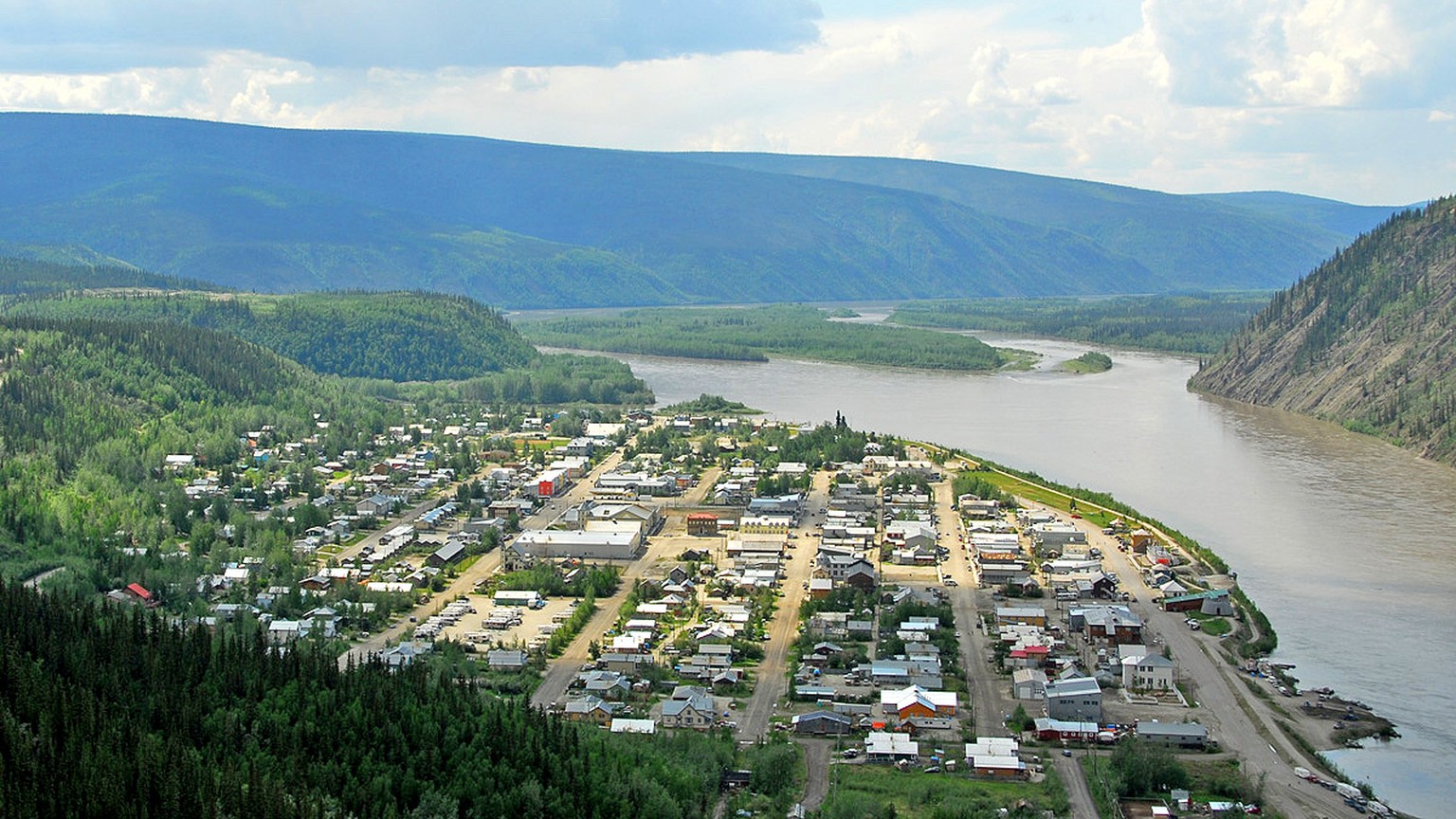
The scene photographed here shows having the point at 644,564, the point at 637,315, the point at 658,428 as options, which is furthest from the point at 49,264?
the point at 644,564

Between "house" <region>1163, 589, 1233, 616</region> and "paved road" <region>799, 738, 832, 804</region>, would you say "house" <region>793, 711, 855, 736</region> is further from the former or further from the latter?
"house" <region>1163, 589, 1233, 616</region>

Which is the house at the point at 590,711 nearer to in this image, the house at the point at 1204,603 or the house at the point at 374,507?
the house at the point at 1204,603

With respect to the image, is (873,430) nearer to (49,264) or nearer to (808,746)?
(808,746)

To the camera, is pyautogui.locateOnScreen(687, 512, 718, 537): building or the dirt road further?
pyautogui.locateOnScreen(687, 512, 718, 537): building

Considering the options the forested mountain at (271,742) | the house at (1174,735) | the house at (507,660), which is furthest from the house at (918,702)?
the house at (507,660)

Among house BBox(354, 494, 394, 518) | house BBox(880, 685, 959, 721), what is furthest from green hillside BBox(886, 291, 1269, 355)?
house BBox(880, 685, 959, 721)

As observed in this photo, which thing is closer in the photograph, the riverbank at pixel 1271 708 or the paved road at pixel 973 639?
the riverbank at pixel 1271 708

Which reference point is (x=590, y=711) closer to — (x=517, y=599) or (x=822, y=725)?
(x=822, y=725)
